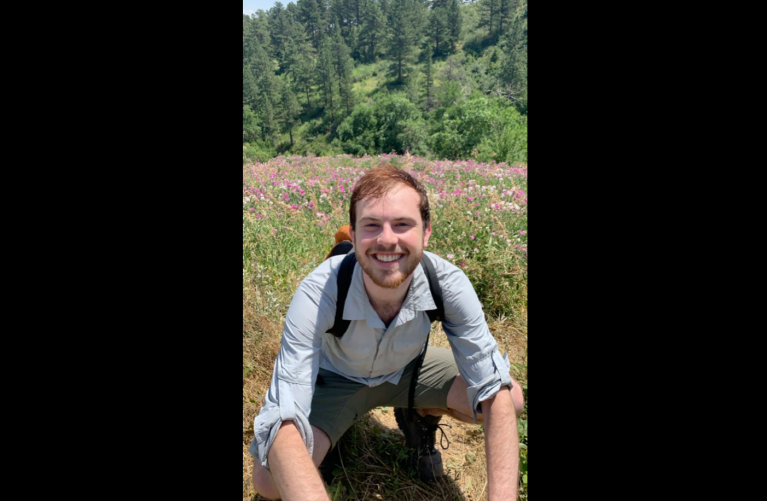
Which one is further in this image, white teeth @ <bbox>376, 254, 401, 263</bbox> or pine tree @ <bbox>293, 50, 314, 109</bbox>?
pine tree @ <bbox>293, 50, 314, 109</bbox>

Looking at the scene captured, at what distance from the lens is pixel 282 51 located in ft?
238

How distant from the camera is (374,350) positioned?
191 centimetres

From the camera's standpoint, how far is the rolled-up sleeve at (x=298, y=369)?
1503 mm

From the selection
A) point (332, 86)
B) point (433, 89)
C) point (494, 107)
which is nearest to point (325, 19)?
point (332, 86)

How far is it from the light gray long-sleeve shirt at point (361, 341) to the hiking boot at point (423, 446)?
1.30 ft

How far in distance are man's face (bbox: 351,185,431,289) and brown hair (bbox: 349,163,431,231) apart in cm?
3

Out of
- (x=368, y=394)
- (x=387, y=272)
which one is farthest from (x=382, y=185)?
(x=368, y=394)

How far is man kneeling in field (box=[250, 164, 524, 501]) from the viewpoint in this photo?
1.52m

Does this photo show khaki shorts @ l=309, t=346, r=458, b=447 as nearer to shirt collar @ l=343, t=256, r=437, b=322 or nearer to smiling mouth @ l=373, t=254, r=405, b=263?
shirt collar @ l=343, t=256, r=437, b=322

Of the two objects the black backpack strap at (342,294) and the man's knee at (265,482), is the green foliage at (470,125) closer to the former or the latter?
the black backpack strap at (342,294)

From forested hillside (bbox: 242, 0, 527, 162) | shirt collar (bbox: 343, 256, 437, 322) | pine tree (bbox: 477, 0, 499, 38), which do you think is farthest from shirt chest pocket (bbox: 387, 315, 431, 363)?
pine tree (bbox: 477, 0, 499, 38)
